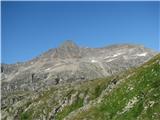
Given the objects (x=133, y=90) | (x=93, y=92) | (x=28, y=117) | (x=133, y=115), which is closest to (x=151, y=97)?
(x=133, y=115)

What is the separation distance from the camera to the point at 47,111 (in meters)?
180

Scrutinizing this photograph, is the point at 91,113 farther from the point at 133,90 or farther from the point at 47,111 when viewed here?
the point at 47,111

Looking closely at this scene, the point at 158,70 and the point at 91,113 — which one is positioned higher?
the point at 158,70

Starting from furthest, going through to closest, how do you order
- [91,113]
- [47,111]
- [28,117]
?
[28,117] < [47,111] < [91,113]

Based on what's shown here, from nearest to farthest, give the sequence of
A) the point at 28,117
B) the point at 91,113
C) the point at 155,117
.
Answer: the point at 155,117, the point at 91,113, the point at 28,117

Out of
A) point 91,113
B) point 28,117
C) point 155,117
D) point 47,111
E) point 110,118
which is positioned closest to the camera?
point 155,117

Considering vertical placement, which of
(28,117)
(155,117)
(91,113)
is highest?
(155,117)

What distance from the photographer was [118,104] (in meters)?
67.2

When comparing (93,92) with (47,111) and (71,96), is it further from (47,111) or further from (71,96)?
(47,111)

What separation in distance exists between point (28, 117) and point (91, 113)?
4999 inches

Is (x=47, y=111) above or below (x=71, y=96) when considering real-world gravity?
below

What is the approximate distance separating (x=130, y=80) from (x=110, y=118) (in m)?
12.1

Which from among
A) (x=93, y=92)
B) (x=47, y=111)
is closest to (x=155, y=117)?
(x=93, y=92)

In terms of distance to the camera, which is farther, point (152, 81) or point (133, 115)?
point (152, 81)
